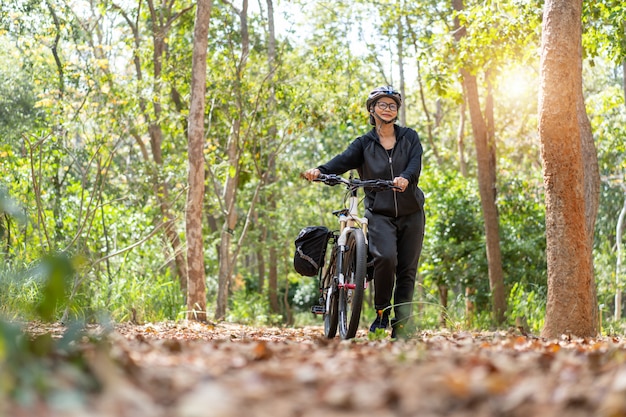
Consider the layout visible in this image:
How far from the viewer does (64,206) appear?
656 inches

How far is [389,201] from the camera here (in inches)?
261

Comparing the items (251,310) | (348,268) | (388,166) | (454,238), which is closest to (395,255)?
(348,268)

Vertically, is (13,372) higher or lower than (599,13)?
lower

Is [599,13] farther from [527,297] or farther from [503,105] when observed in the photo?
[503,105]

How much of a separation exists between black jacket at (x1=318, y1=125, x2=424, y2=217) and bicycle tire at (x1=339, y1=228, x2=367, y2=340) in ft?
1.40

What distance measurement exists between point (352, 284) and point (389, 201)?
0.77 metres

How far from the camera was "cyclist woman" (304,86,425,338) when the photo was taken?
6.48 m

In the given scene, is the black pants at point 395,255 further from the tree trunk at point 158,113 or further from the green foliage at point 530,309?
the tree trunk at point 158,113

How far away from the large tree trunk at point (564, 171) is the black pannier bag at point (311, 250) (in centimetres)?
190

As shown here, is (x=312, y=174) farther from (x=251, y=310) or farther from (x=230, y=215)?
(x=251, y=310)

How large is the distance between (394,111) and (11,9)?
13.9m

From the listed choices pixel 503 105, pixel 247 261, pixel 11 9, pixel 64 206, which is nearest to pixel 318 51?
pixel 64 206

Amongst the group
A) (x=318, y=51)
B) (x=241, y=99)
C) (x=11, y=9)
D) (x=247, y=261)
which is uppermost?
(x=11, y=9)

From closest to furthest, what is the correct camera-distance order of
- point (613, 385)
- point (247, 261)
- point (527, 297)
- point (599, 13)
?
point (613, 385), point (599, 13), point (527, 297), point (247, 261)
